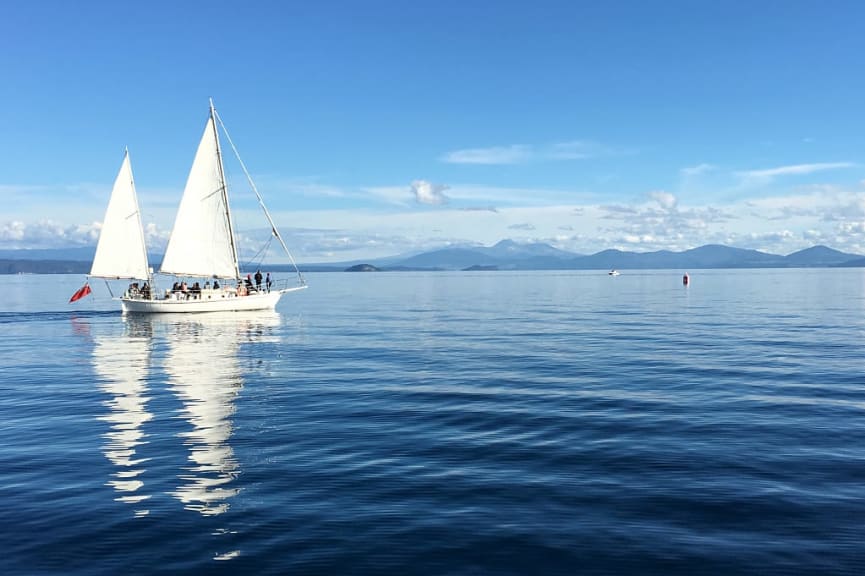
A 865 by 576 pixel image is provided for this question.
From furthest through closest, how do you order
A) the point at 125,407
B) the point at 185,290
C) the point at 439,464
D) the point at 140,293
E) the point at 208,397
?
1. the point at 185,290
2. the point at 140,293
3. the point at 208,397
4. the point at 125,407
5. the point at 439,464

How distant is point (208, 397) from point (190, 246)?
5629 centimetres

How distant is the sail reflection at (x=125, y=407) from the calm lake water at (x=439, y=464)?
4.9 inches

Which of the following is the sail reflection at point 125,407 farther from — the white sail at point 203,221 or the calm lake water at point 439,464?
the white sail at point 203,221

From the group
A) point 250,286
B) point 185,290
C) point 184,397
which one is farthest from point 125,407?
point 250,286

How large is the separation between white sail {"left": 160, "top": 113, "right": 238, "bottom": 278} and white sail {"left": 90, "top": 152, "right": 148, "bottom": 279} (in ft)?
14.9

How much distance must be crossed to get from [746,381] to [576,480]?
56.0 ft

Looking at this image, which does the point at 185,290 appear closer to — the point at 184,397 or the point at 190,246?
the point at 190,246

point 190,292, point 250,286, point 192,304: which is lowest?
point 192,304

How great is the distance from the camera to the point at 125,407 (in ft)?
81.5

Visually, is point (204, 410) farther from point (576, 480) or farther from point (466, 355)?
point (466, 355)

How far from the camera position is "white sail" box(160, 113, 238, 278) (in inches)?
3046

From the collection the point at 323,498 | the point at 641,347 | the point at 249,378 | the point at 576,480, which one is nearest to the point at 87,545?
the point at 323,498

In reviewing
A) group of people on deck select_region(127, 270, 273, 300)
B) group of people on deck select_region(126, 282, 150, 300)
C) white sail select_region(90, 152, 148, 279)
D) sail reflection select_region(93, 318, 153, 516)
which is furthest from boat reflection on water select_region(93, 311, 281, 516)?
white sail select_region(90, 152, 148, 279)

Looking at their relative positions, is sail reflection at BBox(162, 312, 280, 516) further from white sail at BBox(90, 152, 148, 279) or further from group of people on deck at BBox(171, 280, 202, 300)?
white sail at BBox(90, 152, 148, 279)
